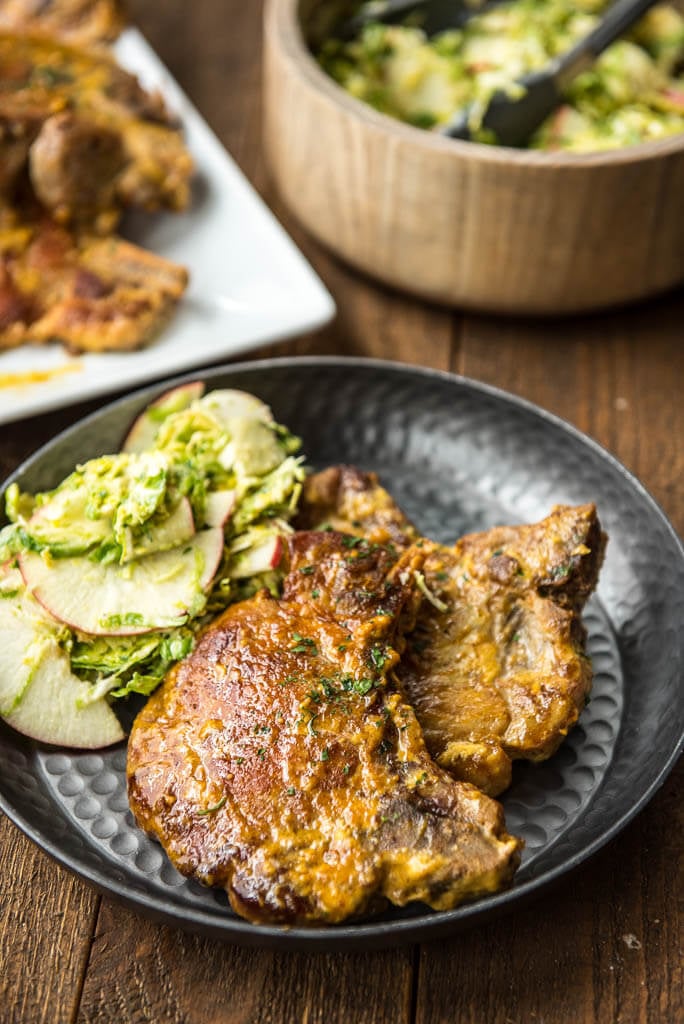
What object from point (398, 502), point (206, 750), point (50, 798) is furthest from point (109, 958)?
point (398, 502)

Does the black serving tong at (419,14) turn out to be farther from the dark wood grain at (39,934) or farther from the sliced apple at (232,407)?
the dark wood grain at (39,934)

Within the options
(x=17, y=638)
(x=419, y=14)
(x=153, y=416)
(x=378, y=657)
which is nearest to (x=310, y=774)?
(x=378, y=657)

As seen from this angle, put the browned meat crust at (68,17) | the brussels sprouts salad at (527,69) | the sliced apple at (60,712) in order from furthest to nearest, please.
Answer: the browned meat crust at (68,17), the brussels sprouts salad at (527,69), the sliced apple at (60,712)

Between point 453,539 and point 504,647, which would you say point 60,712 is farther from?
point 453,539

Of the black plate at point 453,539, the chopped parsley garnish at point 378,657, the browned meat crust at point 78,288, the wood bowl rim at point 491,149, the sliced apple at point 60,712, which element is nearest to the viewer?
the black plate at point 453,539

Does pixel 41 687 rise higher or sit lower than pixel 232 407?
lower

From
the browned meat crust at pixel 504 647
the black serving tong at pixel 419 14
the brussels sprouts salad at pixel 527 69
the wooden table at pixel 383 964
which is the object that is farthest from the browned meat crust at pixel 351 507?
the black serving tong at pixel 419 14
